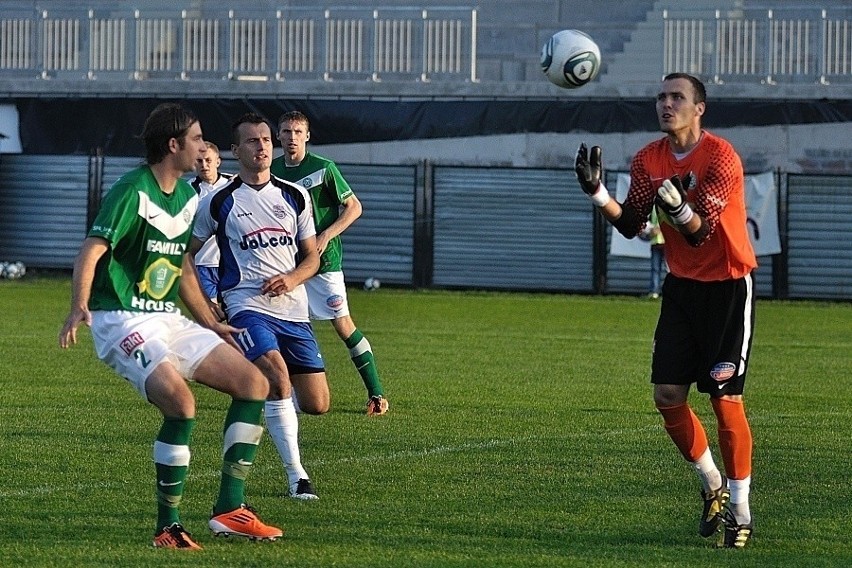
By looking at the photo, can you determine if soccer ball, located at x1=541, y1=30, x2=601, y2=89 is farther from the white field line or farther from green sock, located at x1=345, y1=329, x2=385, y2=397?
the white field line

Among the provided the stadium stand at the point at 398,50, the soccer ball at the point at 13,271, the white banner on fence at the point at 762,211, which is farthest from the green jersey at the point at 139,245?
the soccer ball at the point at 13,271

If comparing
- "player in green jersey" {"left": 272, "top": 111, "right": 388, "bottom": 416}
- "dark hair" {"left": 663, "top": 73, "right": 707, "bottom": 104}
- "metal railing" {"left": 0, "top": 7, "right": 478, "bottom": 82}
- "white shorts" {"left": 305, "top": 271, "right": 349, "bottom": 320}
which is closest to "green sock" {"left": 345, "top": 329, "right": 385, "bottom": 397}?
"player in green jersey" {"left": 272, "top": 111, "right": 388, "bottom": 416}

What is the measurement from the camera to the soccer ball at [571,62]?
15.0 metres

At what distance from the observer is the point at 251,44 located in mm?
29531

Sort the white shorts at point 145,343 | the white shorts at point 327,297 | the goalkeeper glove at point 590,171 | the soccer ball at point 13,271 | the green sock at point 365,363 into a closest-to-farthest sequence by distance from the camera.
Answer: the white shorts at point 145,343, the goalkeeper glove at point 590,171, the green sock at point 365,363, the white shorts at point 327,297, the soccer ball at point 13,271

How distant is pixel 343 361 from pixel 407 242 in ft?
39.6

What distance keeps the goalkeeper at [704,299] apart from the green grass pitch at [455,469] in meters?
0.31

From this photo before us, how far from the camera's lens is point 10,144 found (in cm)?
2952

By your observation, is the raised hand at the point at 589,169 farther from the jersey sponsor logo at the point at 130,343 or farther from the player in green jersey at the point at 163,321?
the jersey sponsor logo at the point at 130,343

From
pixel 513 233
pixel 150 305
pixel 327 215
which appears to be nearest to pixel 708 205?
pixel 150 305

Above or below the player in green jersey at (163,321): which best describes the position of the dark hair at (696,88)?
above

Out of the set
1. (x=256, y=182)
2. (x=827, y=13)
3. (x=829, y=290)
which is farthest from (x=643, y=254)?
(x=256, y=182)

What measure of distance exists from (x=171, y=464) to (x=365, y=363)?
5.23 m

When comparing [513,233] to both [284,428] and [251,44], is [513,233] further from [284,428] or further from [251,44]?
[284,428]
